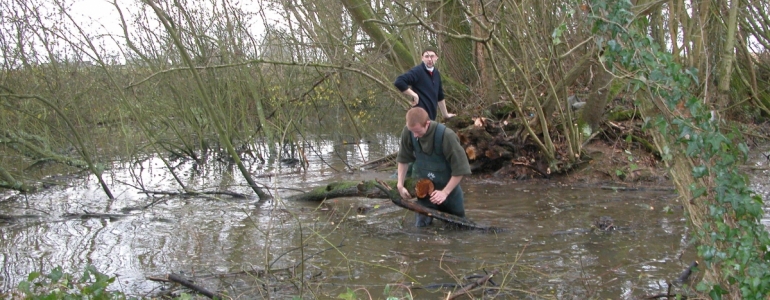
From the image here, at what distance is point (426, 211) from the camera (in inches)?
273

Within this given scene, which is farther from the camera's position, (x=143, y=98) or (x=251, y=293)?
(x=143, y=98)

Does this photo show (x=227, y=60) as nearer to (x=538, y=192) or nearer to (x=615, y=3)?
(x=538, y=192)

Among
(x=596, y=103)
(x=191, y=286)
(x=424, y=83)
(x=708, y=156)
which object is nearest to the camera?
(x=708, y=156)

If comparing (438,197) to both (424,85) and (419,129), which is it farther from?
(424,85)

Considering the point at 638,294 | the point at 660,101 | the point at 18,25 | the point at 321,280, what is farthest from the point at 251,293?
the point at 18,25

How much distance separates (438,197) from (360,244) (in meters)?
0.92

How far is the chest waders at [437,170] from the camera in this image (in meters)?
6.65

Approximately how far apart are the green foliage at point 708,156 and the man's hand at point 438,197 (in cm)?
304

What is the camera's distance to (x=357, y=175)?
12.3 m

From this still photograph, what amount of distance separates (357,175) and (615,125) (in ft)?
14.6

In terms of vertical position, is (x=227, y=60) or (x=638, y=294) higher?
(x=227, y=60)

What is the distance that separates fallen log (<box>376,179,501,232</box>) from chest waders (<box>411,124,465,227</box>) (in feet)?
0.31

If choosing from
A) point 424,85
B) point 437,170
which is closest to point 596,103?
point 424,85

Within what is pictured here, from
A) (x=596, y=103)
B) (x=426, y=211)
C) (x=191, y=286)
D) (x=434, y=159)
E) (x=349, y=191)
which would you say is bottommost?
(x=191, y=286)
